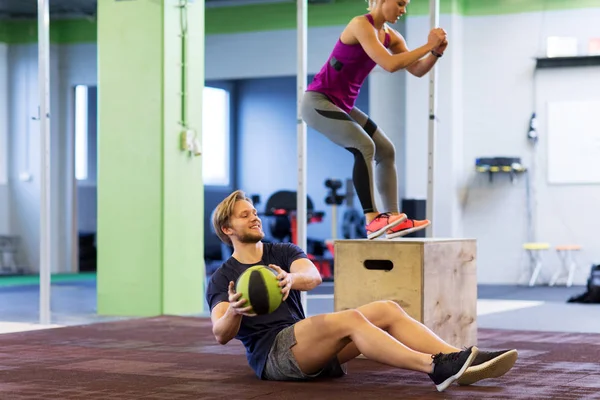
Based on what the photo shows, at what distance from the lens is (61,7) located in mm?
11117

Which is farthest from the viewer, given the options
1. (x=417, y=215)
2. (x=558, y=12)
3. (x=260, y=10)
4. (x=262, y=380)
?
(x=260, y=10)

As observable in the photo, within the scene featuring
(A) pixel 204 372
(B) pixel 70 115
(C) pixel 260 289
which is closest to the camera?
(C) pixel 260 289

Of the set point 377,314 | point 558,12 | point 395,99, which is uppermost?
point 558,12

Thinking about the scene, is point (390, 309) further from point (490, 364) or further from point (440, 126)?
point (440, 126)

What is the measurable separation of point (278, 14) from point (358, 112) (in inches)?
274

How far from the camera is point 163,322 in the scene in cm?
605

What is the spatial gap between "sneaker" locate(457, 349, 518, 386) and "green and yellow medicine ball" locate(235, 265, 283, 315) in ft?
2.29

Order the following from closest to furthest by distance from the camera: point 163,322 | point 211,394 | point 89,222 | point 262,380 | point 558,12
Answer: point 211,394 < point 262,380 < point 163,322 < point 558,12 < point 89,222

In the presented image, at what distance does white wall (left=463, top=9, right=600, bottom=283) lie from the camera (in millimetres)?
10078

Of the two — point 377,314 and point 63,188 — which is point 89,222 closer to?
point 63,188

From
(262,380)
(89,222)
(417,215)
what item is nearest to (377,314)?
(262,380)

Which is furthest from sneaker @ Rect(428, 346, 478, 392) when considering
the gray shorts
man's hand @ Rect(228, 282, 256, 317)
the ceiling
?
the ceiling

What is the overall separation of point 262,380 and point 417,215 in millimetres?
6301

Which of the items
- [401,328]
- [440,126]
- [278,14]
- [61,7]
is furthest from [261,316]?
[61,7]
